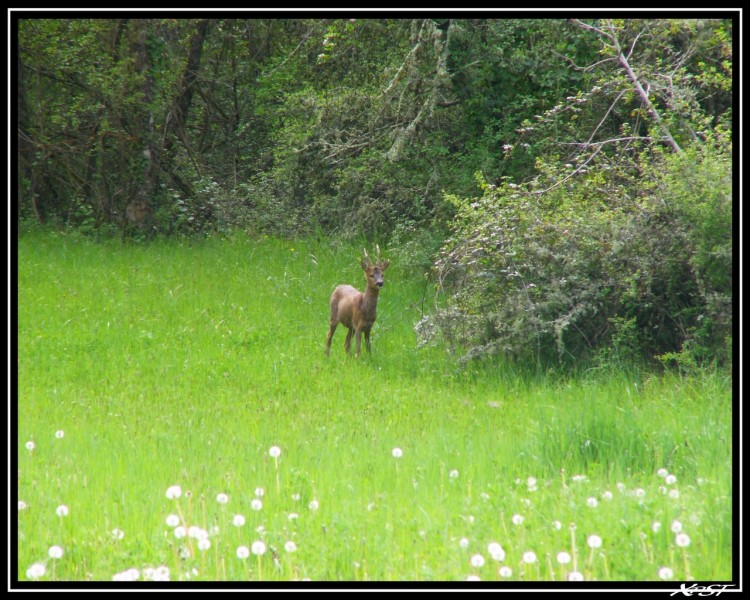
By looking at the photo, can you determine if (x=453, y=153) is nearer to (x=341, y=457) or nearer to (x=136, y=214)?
(x=136, y=214)

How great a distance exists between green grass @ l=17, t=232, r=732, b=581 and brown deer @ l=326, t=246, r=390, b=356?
1.20 feet

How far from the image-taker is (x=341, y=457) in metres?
6.76

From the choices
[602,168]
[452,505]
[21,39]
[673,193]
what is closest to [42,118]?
[21,39]

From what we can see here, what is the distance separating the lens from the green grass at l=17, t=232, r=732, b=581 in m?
4.62

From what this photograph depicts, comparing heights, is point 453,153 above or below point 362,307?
above

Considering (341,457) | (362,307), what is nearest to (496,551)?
(341,457)

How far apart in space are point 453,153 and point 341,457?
10438 mm

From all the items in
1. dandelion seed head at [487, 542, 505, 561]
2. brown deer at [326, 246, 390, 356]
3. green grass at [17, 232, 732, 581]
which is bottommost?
dandelion seed head at [487, 542, 505, 561]

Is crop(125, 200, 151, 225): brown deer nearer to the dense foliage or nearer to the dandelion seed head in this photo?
the dense foliage

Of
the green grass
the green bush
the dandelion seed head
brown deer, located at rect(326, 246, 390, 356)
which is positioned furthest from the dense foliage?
the dandelion seed head
